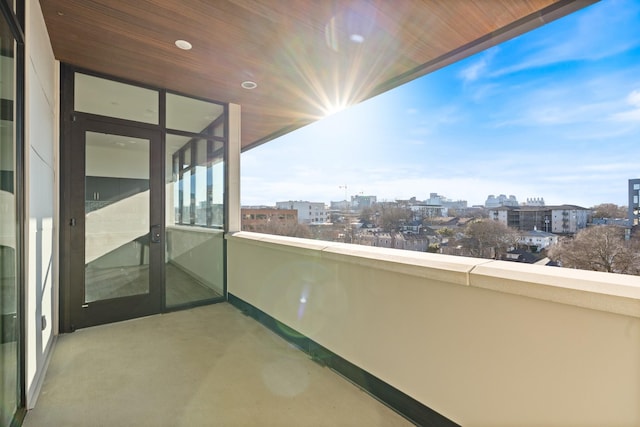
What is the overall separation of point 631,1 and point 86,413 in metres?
4.08

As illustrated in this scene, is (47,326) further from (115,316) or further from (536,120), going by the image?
(536,120)

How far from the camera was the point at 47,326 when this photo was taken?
102 inches

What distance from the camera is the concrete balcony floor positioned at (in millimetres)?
1827

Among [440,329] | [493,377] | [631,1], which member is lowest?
[493,377]

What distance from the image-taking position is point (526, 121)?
237 centimetres

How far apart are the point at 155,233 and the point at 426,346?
3.28 metres

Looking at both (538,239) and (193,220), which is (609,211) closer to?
(538,239)

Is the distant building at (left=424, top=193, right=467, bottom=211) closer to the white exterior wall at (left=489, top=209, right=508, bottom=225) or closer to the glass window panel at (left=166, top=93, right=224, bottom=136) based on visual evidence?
the white exterior wall at (left=489, top=209, right=508, bottom=225)

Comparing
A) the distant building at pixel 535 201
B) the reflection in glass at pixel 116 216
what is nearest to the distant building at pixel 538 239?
the distant building at pixel 535 201

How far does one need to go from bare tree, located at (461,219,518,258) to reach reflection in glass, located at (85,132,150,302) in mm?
3501

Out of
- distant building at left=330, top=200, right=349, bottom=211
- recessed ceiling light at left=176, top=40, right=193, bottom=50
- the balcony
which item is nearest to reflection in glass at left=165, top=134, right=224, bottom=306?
the balcony

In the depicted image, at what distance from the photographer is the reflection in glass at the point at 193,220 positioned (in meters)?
3.74

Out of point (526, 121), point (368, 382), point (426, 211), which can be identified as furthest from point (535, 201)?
point (368, 382)

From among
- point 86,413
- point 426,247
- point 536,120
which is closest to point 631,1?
point 536,120
